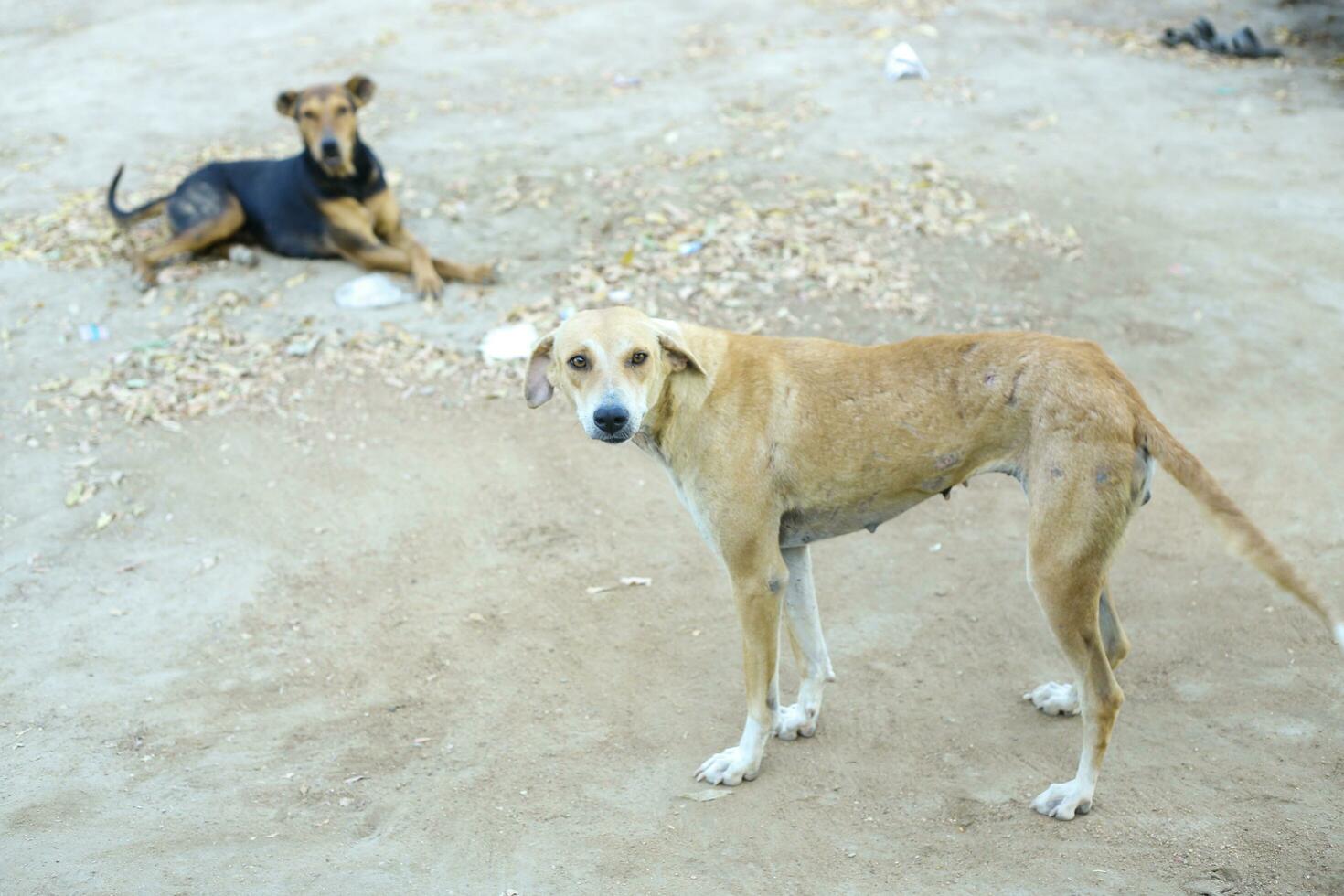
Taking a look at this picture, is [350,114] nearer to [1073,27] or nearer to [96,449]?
[96,449]

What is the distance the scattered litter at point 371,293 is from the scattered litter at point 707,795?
18.3 feet

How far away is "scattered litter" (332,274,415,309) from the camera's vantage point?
30.8 feet

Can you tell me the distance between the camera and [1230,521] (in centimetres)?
413

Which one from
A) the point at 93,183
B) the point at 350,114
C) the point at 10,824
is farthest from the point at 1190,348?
the point at 93,183

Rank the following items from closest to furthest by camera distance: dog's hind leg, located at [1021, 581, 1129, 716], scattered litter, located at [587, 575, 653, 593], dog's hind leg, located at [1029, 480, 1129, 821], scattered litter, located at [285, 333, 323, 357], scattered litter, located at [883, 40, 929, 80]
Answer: dog's hind leg, located at [1029, 480, 1129, 821], dog's hind leg, located at [1021, 581, 1129, 716], scattered litter, located at [587, 575, 653, 593], scattered litter, located at [285, 333, 323, 357], scattered litter, located at [883, 40, 929, 80]

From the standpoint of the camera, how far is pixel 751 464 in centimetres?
473

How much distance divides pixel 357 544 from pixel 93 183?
6771 mm

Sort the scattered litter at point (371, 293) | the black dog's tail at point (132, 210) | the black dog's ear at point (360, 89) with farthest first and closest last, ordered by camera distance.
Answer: the black dog's tail at point (132, 210)
the black dog's ear at point (360, 89)
the scattered litter at point (371, 293)

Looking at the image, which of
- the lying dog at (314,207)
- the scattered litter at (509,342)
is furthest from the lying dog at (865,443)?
the lying dog at (314,207)

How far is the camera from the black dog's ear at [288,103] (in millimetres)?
9797

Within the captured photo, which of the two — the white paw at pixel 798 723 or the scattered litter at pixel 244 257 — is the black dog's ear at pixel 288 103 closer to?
the scattered litter at pixel 244 257

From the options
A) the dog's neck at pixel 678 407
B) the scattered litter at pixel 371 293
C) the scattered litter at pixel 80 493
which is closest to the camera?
the dog's neck at pixel 678 407

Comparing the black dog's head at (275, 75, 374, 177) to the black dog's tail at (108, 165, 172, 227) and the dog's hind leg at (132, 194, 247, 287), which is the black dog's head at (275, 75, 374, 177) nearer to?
the dog's hind leg at (132, 194, 247, 287)

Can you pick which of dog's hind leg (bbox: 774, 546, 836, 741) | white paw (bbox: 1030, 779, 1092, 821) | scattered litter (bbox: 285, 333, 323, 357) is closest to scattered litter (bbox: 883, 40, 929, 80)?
scattered litter (bbox: 285, 333, 323, 357)
